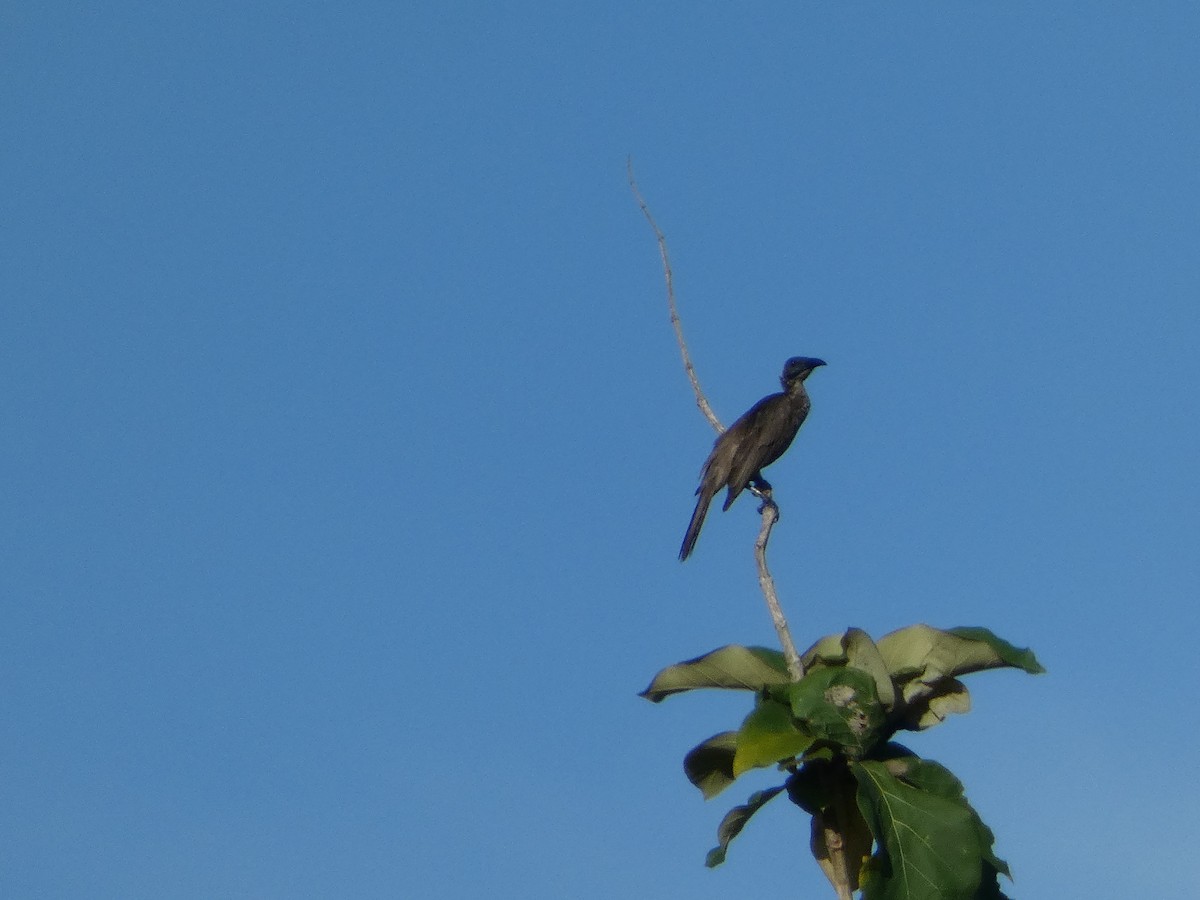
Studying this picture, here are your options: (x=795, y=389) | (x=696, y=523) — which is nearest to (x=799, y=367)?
(x=795, y=389)

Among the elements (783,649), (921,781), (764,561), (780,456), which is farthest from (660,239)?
(780,456)

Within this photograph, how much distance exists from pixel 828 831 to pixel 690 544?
5.73 meters

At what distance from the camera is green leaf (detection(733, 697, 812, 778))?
491cm

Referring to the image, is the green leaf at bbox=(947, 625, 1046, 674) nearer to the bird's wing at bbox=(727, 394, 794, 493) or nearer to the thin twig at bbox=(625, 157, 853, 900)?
the thin twig at bbox=(625, 157, 853, 900)

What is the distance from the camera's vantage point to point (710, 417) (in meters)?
6.27

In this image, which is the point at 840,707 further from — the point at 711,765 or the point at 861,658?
the point at 711,765

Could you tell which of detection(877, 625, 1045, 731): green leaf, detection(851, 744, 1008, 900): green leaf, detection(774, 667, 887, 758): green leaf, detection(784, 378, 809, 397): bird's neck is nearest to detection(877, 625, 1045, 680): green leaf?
detection(877, 625, 1045, 731): green leaf

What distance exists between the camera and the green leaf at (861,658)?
4949 mm

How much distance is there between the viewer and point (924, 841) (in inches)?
187

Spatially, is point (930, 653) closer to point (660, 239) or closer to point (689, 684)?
point (689, 684)

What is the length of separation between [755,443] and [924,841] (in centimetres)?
742

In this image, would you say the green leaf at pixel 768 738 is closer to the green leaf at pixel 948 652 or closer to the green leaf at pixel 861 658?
the green leaf at pixel 861 658

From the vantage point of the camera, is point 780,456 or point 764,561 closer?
point 764,561

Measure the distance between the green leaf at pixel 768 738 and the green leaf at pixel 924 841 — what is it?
22 cm
